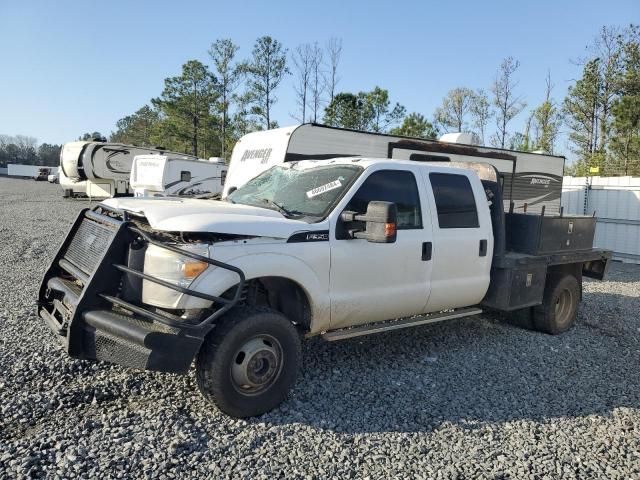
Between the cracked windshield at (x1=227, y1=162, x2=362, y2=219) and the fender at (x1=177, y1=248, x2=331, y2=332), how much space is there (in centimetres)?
50

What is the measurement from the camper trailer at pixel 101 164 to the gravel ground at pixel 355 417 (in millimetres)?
20008

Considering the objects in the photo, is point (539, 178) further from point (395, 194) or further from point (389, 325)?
point (389, 325)

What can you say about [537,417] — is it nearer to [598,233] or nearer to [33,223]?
[598,233]

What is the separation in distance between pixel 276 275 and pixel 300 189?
114 cm

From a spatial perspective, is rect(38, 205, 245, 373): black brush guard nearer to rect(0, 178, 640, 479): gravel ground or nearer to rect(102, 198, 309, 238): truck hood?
rect(102, 198, 309, 238): truck hood

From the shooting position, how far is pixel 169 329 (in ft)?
11.4

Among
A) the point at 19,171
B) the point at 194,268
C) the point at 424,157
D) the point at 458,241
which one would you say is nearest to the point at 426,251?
the point at 458,241

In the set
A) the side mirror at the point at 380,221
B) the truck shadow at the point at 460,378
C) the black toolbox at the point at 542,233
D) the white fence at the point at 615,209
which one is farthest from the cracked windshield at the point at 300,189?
the white fence at the point at 615,209

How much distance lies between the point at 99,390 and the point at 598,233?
14184mm

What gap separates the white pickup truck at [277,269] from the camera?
3615mm

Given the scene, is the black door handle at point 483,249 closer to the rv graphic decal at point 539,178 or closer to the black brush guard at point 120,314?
the black brush guard at point 120,314

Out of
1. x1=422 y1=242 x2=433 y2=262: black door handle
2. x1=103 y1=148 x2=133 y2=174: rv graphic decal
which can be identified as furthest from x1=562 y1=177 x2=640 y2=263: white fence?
x1=103 y1=148 x2=133 y2=174: rv graphic decal

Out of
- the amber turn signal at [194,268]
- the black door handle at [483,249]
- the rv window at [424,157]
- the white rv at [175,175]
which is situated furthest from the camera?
the white rv at [175,175]

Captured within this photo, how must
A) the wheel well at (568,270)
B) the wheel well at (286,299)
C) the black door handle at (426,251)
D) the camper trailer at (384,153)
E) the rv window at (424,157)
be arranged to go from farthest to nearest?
1. the rv window at (424,157)
2. the camper trailer at (384,153)
3. the wheel well at (568,270)
4. the black door handle at (426,251)
5. the wheel well at (286,299)
